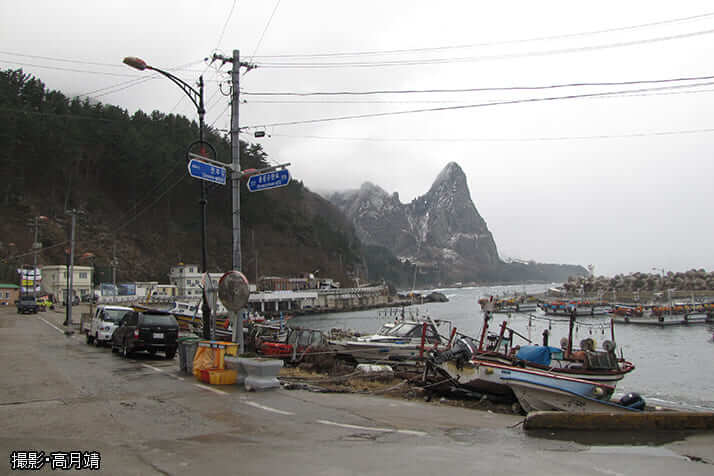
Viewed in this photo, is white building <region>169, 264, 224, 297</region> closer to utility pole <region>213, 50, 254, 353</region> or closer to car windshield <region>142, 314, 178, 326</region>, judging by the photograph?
car windshield <region>142, 314, 178, 326</region>

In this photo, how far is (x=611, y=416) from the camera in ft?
28.6

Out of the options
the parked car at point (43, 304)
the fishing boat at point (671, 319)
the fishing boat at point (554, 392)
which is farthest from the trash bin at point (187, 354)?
the fishing boat at point (671, 319)

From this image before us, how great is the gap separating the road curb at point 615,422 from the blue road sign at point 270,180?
839cm

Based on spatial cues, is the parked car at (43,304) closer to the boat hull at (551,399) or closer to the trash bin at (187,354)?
the trash bin at (187,354)

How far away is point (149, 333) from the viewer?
17406 mm

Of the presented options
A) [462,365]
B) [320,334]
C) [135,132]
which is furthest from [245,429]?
[135,132]

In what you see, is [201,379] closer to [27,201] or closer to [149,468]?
[149,468]

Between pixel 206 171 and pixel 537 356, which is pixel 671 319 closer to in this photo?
pixel 537 356

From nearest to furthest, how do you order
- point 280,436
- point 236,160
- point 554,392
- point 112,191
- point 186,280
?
1. point 280,436
2. point 554,392
3. point 236,160
4. point 186,280
5. point 112,191

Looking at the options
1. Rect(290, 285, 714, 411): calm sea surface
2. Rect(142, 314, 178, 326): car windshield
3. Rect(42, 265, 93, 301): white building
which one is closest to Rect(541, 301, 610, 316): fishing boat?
Rect(290, 285, 714, 411): calm sea surface

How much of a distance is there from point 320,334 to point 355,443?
1477cm

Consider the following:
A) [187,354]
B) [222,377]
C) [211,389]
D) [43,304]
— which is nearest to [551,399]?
[222,377]

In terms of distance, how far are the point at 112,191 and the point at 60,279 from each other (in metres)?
29.2

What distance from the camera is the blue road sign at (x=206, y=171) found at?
12.9 m
